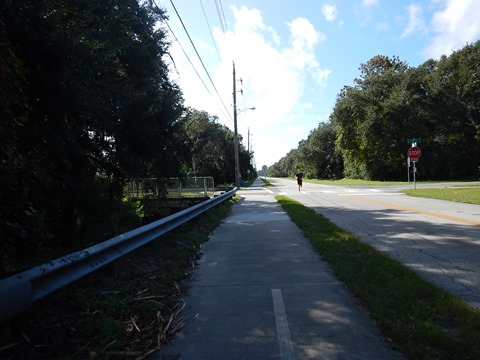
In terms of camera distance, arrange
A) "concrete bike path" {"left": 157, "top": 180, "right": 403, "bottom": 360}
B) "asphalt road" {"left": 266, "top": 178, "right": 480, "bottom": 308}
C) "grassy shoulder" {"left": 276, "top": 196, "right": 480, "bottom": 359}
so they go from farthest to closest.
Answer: "asphalt road" {"left": 266, "top": 178, "right": 480, "bottom": 308}, "concrete bike path" {"left": 157, "top": 180, "right": 403, "bottom": 360}, "grassy shoulder" {"left": 276, "top": 196, "right": 480, "bottom": 359}

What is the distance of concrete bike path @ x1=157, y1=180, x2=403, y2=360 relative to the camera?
3314 mm

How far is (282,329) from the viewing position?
148 inches

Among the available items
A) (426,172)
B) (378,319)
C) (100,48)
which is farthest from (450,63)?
(378,319)

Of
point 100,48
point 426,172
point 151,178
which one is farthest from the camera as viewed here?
point 426,172

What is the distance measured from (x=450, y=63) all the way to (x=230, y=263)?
145ft

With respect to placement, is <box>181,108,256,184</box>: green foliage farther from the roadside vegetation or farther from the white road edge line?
the white road edge line

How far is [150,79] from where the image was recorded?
39.3 feet

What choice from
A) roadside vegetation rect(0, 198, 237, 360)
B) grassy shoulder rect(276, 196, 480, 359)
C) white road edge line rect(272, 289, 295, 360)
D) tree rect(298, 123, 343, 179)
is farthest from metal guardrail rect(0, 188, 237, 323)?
tree rect(298, 123, 343, 179)

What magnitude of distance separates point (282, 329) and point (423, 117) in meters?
45.9

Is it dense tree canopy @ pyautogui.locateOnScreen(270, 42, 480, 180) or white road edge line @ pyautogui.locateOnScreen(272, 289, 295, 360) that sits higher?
dense tree canopy @ pyautogui.locateOnScreen(270, 42, 480, 180)

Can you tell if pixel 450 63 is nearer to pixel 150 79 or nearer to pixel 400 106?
pixel 400 106

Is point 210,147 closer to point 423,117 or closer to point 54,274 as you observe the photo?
point 423,117

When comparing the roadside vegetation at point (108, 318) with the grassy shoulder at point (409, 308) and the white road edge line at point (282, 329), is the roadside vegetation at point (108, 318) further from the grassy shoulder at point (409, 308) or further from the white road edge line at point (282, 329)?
the grassy shoulder at point (409, 308)

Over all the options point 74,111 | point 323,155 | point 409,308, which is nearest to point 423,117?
point 323,155
